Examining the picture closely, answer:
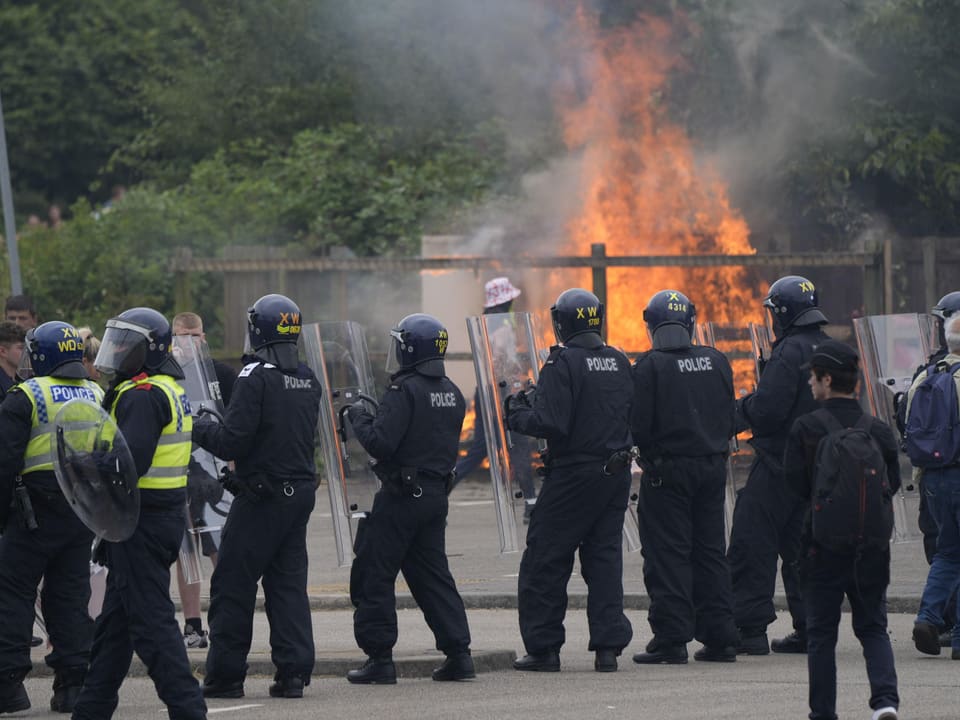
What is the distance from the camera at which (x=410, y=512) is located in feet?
30.3

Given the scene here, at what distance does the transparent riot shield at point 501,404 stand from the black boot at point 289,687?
2.63m

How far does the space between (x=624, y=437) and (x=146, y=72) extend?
27.1 metres

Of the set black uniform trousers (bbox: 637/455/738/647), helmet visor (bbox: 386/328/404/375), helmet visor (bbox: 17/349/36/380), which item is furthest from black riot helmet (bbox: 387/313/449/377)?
helmet visor (bbox: 17/349/36/380)

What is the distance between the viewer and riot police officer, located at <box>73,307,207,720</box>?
294 inches

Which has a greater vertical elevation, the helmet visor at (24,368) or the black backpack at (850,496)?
the helmet visor at (24,368)

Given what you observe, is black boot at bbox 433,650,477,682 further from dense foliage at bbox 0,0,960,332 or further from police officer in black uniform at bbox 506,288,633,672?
dense foliage at bbox 0,0,960,332

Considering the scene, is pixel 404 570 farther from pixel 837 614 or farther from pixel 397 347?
pixel 837 614

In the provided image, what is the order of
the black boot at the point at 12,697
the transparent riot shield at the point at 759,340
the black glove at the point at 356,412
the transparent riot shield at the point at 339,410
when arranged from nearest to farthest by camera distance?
the black boot at the point at 12,697 < the black glove at the point at 356,412 < the transparent riot shield at the point at 339,410 < the transparent riot shield at the point at 759,340

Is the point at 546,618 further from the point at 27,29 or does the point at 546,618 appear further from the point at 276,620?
the point at 27,29

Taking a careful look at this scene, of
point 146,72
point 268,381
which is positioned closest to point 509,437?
point 268,381

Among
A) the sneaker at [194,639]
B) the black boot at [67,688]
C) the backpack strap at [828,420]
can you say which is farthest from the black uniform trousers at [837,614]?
the sneaker at [194,639]

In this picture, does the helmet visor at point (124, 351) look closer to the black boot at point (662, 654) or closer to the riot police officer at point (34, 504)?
the riot police officer at point (34, 504)

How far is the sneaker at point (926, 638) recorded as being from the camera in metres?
9.62

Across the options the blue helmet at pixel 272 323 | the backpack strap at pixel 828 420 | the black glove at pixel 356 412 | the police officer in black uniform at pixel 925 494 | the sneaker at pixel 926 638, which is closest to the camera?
the backpack strap at pixel 828 420
